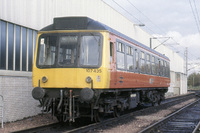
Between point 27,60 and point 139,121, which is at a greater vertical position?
point 27,60

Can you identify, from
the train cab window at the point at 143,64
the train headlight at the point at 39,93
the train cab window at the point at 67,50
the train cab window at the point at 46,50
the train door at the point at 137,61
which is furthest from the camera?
the train cab window at the point at 143,64

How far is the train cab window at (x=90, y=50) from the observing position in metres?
9.70

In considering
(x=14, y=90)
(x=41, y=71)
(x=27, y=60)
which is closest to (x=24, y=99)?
(x=14, y=90)

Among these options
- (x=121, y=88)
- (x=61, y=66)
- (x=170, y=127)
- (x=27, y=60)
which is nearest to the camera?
(x=61, y=66)

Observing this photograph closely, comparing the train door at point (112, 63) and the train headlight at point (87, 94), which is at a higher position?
the train door at point (112, 63)

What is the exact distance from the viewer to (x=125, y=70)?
11.6m

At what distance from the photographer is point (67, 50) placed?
9922mm

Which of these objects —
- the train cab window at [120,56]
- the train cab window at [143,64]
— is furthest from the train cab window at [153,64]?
the train cab window at [120,56]

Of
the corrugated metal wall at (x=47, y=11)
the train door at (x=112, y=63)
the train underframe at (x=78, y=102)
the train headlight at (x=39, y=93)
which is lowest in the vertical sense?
the train underframe at (x=78, y=102)

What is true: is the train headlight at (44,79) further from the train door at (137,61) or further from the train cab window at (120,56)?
the train door at (137,61)

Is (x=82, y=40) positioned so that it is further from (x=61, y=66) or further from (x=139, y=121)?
(x=139, y=121)

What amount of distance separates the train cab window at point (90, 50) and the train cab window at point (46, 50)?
3.23 feet

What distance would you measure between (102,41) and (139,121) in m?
3.87

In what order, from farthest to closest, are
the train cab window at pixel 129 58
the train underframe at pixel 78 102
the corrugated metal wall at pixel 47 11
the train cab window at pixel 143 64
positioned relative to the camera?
1. the train cab window at pixel 143 64
2. the train cab window at pixel 129 58
3. the corrugated metal wall at pixel 47 11
4. the train underframe at pixel 78 102
